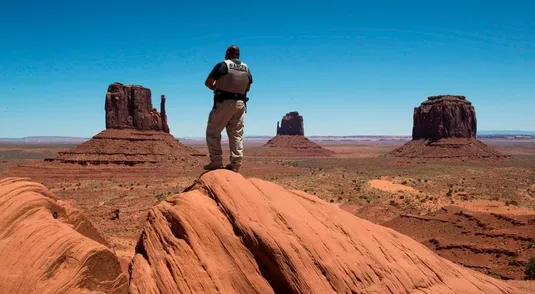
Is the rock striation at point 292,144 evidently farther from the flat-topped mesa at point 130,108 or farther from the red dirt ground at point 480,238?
the red dirt ground at point 480,238

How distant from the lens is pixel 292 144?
14150 cm

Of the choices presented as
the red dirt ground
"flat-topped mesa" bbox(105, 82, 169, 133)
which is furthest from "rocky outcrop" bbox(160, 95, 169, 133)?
the red dirt ground

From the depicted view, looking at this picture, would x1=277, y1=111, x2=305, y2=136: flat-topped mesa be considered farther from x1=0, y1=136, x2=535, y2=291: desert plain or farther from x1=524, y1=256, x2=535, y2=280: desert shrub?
x1=524, y1=256, x2=535, y2=280: desert shrub

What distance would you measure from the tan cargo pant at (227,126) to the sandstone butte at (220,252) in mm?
1056

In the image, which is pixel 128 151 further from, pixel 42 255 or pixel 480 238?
pixel 42 255

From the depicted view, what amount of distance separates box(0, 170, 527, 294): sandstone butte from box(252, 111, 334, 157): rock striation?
12051cm

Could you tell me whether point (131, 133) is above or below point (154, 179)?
above

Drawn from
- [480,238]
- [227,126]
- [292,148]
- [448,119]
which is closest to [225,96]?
[227,126]

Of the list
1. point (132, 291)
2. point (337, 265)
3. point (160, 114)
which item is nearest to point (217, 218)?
point (132, 291)

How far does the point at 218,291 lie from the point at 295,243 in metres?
1.43

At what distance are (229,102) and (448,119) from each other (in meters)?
104

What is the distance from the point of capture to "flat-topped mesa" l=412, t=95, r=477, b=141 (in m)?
99.7

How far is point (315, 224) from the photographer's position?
697 centimetres

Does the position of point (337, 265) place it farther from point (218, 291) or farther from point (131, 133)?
point (131, 133)
